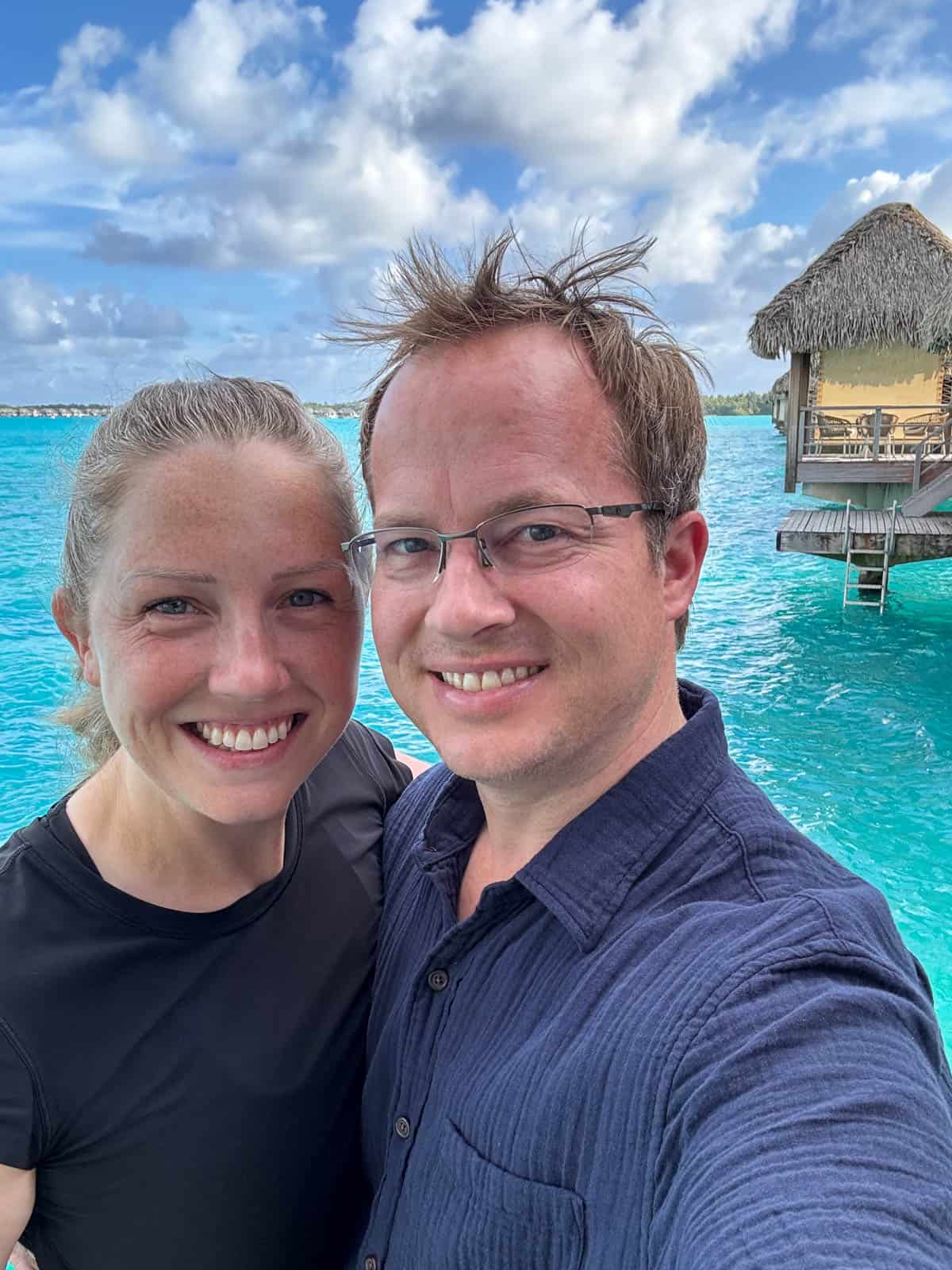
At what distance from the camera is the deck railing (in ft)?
47.9

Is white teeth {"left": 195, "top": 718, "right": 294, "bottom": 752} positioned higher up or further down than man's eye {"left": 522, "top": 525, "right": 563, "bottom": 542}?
further down

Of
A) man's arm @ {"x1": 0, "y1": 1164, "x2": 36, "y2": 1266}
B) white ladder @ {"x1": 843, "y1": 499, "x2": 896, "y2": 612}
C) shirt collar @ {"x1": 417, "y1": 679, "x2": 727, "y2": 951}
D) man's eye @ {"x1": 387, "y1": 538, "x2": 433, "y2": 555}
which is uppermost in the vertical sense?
man's eye @ {"x1": 387, "y1": 538, "x2": 433, "y2": 555}

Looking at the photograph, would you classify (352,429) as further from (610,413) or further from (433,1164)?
(433,1164)

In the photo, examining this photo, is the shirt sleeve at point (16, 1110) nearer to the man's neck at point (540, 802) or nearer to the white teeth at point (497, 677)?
the man's neck at point (540, 802)

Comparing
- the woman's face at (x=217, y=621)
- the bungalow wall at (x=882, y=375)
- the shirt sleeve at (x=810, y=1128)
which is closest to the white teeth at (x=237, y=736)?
the woman's face at (x=217, y=621)

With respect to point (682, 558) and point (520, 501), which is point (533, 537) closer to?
point (520, 501)

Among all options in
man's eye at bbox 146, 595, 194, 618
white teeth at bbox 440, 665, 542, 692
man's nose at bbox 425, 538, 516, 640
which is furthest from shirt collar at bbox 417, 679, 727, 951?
man's eye at bbox 146, 595, 194, 618

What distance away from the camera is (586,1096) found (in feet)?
3.64

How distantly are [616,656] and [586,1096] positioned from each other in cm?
64

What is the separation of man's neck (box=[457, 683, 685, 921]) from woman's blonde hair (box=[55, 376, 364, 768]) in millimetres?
497

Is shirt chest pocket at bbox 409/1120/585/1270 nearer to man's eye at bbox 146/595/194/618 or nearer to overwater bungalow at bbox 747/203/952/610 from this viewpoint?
man's eye at bbox 146/595/194/618

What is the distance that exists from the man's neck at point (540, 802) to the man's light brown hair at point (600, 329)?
12.3 inches

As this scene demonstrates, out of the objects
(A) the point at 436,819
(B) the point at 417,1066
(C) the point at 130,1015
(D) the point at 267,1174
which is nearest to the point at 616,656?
(A) the point at 436,819

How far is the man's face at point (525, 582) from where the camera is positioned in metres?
1.42
